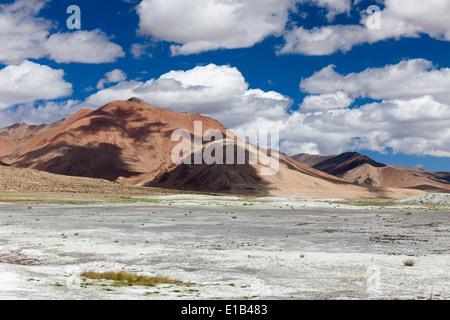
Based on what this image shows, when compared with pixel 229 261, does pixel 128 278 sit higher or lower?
higher

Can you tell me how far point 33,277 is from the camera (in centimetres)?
1667

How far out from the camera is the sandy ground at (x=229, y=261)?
1516cm

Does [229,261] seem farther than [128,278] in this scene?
Yes

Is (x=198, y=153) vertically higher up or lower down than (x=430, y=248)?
higher up

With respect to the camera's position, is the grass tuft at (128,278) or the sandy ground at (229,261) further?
the grass tuft at (128,278)

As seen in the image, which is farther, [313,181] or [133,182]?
[133,182]

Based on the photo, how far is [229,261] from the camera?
72.2 ft

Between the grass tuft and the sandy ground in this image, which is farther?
the grass tuft

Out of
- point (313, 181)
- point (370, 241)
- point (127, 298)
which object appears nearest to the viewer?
point (127, 298)

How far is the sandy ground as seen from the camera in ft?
49.7

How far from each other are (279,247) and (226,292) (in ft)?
41.1

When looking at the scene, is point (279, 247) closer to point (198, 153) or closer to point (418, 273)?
point (418, 273)

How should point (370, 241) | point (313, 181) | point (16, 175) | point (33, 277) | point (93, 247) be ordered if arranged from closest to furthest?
point (33, 277) < point (93, 247) < point (370, 241) < point (16, 175) < point (313, 181)

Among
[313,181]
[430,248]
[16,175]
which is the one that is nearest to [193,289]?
[430,248]
